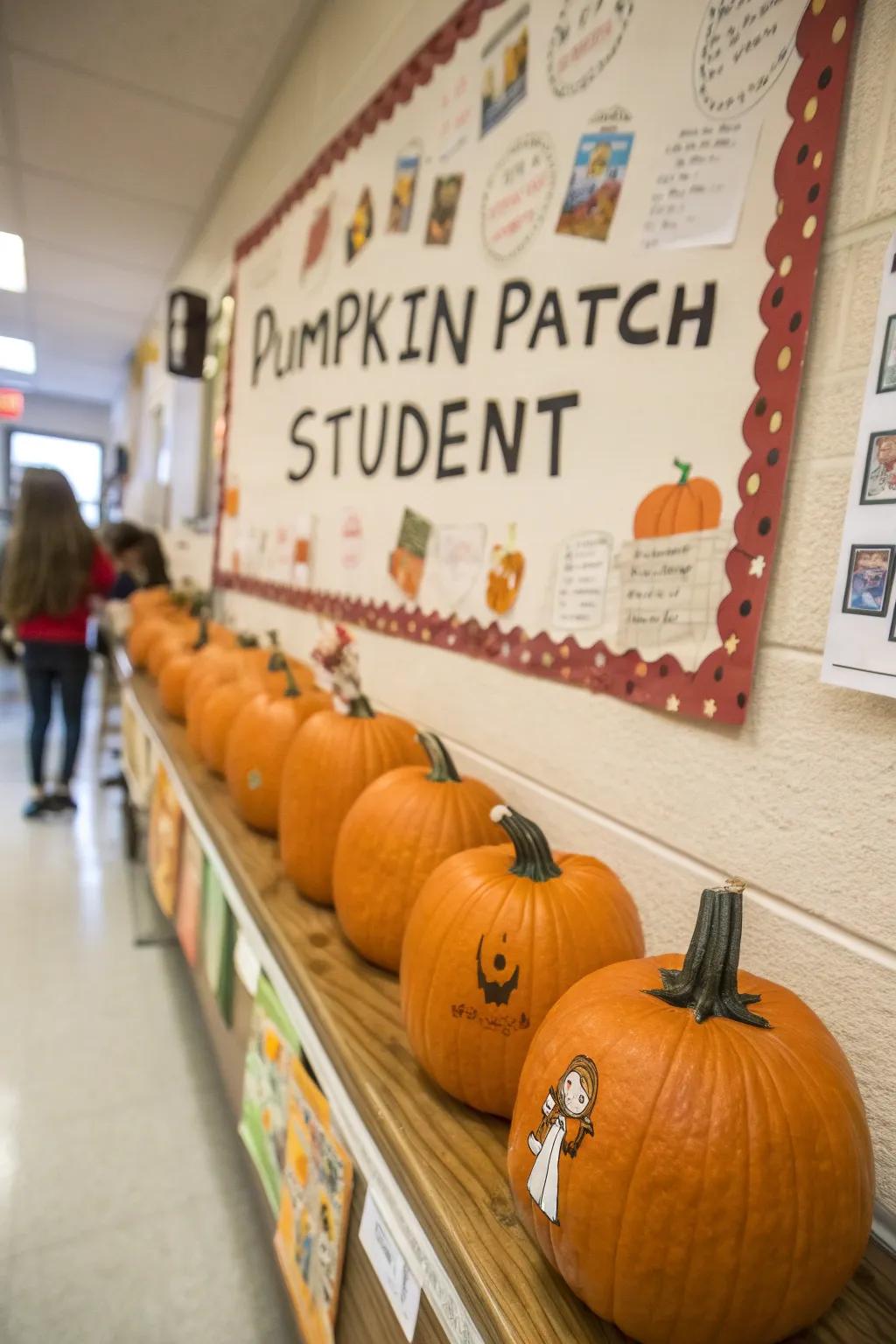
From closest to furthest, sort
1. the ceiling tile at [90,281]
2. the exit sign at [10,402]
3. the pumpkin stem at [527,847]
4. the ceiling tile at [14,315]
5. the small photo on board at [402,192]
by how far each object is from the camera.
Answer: the pumpkin stem at [527,847]
the small photo on board at [402,192]
the ceiling tile at [90,281]
the ceiling tile at [14,315]
the exit sign at [10,402]

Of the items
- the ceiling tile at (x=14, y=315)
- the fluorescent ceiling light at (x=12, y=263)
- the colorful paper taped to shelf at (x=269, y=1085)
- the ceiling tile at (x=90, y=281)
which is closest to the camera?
the colorful paper taped to shelf at (x=269, y=1085)

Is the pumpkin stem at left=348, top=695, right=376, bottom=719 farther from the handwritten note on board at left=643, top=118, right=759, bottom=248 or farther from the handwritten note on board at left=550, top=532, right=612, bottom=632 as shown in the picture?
the handwritten note on board at left=643, top=118, right=759, bottom=248

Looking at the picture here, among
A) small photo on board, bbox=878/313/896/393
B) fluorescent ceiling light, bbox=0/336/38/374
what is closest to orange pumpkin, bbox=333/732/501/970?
small photo on board, bbox=878/313/896/393

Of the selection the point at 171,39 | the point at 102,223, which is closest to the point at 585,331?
the point at 171,39

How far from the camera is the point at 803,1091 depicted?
1.48 ft

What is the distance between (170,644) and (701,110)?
2.05 metres

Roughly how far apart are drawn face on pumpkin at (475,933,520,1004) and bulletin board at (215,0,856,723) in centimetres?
33

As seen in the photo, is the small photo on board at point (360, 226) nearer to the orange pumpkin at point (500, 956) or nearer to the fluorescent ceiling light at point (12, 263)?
the orange pumpkin at point (500, 956)

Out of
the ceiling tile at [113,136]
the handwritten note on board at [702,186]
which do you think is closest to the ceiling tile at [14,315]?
the ceiling tile at [113,136]

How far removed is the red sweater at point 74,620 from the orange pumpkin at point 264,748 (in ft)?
7.76

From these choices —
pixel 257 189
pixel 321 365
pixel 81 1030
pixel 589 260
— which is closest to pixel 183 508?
pixel 257 189

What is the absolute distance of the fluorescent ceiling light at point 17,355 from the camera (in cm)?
698

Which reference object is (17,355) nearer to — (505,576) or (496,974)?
(505,576)

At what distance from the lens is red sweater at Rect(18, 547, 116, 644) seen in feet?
10.8
